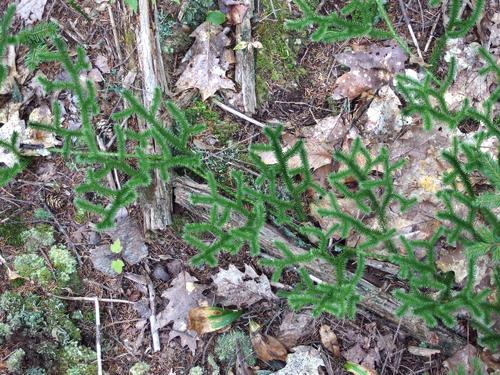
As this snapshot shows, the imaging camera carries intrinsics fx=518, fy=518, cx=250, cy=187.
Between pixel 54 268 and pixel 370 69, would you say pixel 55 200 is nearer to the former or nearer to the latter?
pixel 54 268

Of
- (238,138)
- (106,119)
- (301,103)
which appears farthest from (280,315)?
(106,119)

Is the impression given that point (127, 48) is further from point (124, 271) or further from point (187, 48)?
point (124, 271)

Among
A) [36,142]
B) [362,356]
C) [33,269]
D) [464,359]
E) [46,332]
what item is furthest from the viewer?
[36,142]

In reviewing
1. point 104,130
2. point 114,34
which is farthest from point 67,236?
point 114,34

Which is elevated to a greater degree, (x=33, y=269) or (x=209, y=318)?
(x=33, y=269)

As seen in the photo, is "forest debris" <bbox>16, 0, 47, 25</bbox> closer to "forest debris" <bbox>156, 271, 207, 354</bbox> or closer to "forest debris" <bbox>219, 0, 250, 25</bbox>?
"forest debris" <bbox>219, 0, 250, 25</bbox>

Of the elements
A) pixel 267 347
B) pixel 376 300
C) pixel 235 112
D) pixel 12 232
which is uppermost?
pixel 235 112

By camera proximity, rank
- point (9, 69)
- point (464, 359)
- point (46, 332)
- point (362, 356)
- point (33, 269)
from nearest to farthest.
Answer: point (464, 359) → point (362, 356) → point (46, 332) → point (33, 269) → point (9, 69)

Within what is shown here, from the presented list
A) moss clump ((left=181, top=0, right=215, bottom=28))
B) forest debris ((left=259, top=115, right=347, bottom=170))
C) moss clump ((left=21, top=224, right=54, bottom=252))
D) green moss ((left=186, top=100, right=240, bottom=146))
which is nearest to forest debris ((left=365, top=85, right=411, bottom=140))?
forest debris ((left=259, top=115, right=347, bottom=170))
